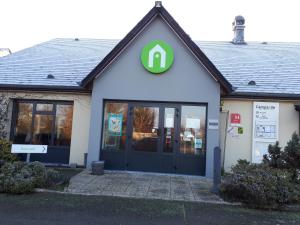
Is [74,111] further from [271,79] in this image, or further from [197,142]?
[271,79]

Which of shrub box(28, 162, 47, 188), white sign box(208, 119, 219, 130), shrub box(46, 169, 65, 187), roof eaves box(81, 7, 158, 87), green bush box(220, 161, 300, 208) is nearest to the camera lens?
green bush box(220, 161, 300, 208)

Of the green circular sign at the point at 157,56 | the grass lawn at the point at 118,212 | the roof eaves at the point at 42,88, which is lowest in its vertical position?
the grass lawn at the point at 118,212

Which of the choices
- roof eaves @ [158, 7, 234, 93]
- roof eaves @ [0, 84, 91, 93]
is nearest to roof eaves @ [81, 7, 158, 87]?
roof eaves @ [158, 7, 234, 93]

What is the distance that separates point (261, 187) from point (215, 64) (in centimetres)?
830

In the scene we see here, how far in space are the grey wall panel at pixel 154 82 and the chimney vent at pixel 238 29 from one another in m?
8.57

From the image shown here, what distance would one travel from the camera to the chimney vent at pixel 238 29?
63.0 feet

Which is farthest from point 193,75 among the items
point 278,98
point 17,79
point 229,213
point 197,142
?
point 17,79

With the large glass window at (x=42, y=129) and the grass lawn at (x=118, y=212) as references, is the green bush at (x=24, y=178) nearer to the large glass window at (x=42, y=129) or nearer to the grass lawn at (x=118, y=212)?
the grass lawn at (x=118, y=212)

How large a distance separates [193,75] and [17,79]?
7.54 m

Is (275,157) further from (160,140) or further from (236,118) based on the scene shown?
(160,140)

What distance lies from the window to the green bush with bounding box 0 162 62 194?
13.4ft

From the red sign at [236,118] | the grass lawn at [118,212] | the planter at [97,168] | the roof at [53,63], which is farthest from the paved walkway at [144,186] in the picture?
the roof at [53,63]

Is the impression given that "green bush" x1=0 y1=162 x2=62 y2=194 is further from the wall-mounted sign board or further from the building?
the wall-mounted sign board

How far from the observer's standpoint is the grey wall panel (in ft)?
38.3
